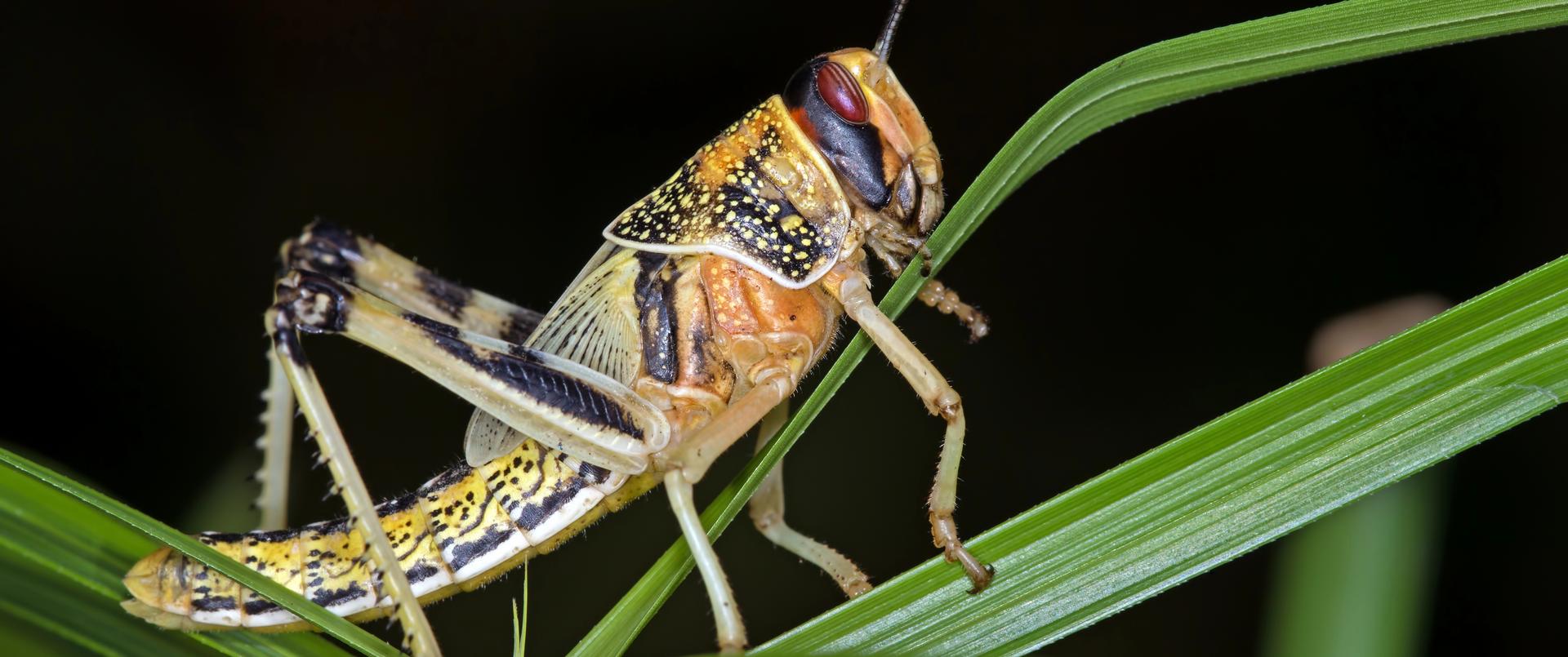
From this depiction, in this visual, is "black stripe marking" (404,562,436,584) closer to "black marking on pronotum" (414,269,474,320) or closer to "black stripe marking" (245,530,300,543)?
"black stripe marking" (245,530,300,543)

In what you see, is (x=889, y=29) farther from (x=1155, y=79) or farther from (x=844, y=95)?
(x=1155, y=79)

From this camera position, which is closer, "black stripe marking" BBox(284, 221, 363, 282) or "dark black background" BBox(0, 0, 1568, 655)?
"black stripe marking" BBox(284, 221, 363, 282)

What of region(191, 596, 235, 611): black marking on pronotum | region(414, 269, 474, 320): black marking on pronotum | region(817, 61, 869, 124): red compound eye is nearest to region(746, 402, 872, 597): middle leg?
region(817, 61, 869, 124): red compound eye

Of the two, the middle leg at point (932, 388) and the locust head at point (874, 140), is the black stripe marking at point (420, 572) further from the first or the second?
the locust head at point (874, 140)

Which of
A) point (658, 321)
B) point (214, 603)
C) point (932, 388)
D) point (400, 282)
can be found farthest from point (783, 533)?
point (214, 603)

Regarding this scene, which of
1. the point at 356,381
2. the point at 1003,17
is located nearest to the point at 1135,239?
the point at 1003,17

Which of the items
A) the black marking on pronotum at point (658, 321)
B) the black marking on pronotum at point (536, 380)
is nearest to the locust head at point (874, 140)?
the black marking on pronotum at point (658, 321)
